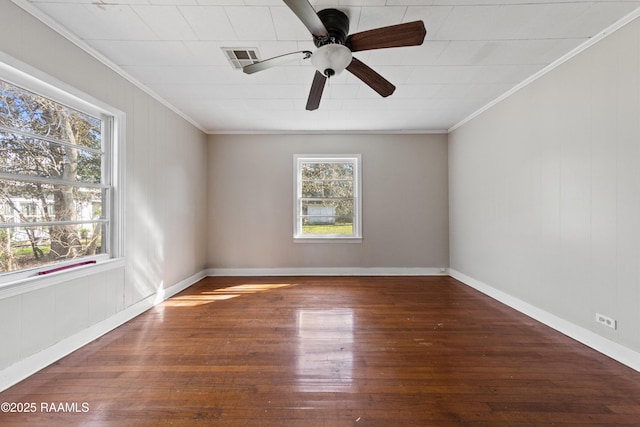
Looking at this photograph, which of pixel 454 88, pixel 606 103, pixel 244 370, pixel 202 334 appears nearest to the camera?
pixel 244 370

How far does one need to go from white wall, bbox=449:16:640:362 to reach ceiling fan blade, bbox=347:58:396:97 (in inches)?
65.8

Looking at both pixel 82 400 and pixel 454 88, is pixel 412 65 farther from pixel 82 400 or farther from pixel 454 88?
pixel 82 400

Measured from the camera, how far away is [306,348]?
2193 millimetres

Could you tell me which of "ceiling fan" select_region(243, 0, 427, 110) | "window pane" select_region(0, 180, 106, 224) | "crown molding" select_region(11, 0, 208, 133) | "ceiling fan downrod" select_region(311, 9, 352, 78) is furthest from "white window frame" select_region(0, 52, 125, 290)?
"ceiling fan downrod" select_region(311, 9, 352, 78)

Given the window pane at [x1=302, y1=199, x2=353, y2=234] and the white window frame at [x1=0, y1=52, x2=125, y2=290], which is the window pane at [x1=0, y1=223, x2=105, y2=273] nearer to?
the white window frame at [x1=0, y1=52, x2=125, y2=290]

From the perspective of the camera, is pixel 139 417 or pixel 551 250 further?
pixel 551 250

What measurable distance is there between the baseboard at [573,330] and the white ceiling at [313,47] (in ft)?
8.02

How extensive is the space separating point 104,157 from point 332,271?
3.50 m

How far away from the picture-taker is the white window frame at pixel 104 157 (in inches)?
69.7

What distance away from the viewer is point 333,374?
72.4 inches

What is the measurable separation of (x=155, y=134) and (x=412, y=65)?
302 cm

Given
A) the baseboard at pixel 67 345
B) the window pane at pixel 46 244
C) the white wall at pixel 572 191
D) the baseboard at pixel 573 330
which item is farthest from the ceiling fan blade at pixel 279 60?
the baseboard at pixel 573 330

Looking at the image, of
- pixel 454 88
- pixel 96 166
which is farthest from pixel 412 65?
pixel 96 166

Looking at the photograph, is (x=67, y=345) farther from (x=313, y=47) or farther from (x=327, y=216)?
(x=327, y=216)
